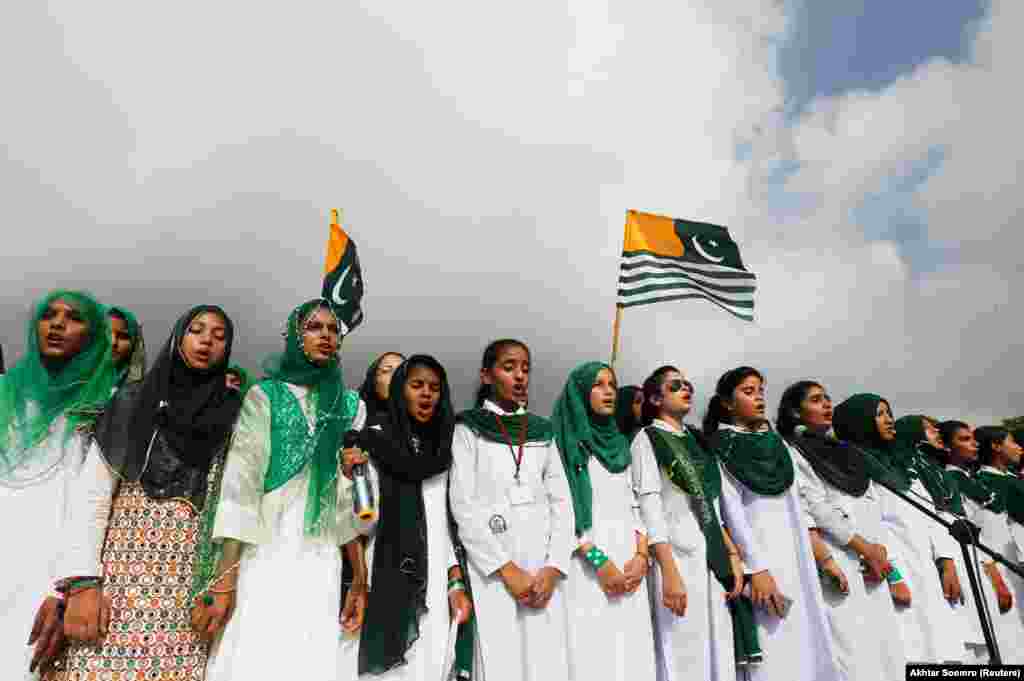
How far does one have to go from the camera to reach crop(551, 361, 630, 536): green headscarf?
397cm

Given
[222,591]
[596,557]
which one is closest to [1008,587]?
[596,557]

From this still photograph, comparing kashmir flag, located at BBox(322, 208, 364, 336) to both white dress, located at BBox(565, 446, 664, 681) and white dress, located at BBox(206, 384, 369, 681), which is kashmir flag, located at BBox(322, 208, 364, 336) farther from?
white dress, located at BBox(565, 446, 664, 681)

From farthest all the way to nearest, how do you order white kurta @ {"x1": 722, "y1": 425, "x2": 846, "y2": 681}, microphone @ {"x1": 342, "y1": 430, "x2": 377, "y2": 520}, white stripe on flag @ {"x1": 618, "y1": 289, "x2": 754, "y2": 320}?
white stripe on flag @ {"x1": 618, "y1": 289, "x2": 754, "y2": 320} < white kurta @ {"x1": 722, "y1": 425, "x2": 846, "y2": 681} < microphone @ {"x1": 342, "y1": 430, "x2": 377, "y2": 520}

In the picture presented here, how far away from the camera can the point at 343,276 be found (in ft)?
19.3

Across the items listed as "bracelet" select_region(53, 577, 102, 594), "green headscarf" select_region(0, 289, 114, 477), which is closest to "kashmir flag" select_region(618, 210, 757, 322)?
"green headscarf" select_region(0, 289, 114, 477)

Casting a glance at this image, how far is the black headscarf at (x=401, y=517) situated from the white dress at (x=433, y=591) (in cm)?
6

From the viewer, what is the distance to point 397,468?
346 cm

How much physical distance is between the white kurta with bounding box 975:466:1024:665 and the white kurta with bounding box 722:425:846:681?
189cm

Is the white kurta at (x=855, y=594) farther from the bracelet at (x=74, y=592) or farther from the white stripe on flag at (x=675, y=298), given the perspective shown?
the bracelet at (x=74, y=592)

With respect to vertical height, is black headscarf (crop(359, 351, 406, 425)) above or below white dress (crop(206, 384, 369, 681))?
above

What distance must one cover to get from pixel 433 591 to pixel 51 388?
2.09 m

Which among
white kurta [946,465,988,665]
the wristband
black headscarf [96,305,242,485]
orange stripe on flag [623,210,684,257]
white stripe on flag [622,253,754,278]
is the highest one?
orange stripe on flag [623,210,684,257]

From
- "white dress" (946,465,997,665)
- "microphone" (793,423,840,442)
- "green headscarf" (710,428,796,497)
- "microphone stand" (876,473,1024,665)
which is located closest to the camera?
"microphone stand" (876,473,1024,665)

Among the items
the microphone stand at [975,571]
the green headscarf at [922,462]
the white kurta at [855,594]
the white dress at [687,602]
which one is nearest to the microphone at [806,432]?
the white kurta at [855,594]
